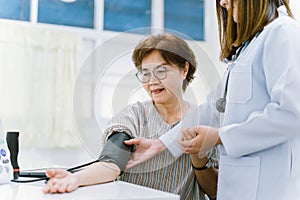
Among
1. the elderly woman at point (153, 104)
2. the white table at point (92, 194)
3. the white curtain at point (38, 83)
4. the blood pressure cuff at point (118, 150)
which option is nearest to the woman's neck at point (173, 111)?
the elderly woman at point (153, 104)

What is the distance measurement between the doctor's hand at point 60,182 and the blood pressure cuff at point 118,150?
0.47 ft

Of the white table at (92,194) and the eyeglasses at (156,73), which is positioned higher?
the eyeglasses at (156,73)

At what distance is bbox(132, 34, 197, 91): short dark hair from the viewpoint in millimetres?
1078

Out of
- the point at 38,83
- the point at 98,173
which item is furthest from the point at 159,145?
the point at 38,83

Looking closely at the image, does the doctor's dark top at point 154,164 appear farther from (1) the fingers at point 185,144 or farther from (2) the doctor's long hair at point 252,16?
(2) the doctor's long hair at point 252,16

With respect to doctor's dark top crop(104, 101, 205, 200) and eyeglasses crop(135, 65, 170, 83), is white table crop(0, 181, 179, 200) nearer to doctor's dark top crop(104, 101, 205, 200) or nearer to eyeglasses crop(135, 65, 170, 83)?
doctor's dark top crop(104, 101, 205, 200)

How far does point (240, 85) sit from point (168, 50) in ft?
0.71

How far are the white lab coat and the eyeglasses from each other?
0.48 ft

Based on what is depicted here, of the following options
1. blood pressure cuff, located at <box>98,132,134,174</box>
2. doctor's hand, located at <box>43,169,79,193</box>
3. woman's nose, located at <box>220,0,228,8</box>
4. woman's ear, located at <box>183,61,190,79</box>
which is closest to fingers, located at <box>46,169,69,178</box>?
doctor's hand, located at <box>43,169,79,193</box>

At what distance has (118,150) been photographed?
1063mm

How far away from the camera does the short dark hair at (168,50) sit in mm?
1078

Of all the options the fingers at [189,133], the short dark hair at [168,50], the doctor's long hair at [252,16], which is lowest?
the fingers at [189,133]

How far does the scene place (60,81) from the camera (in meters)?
3.28

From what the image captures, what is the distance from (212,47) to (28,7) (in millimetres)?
1632
